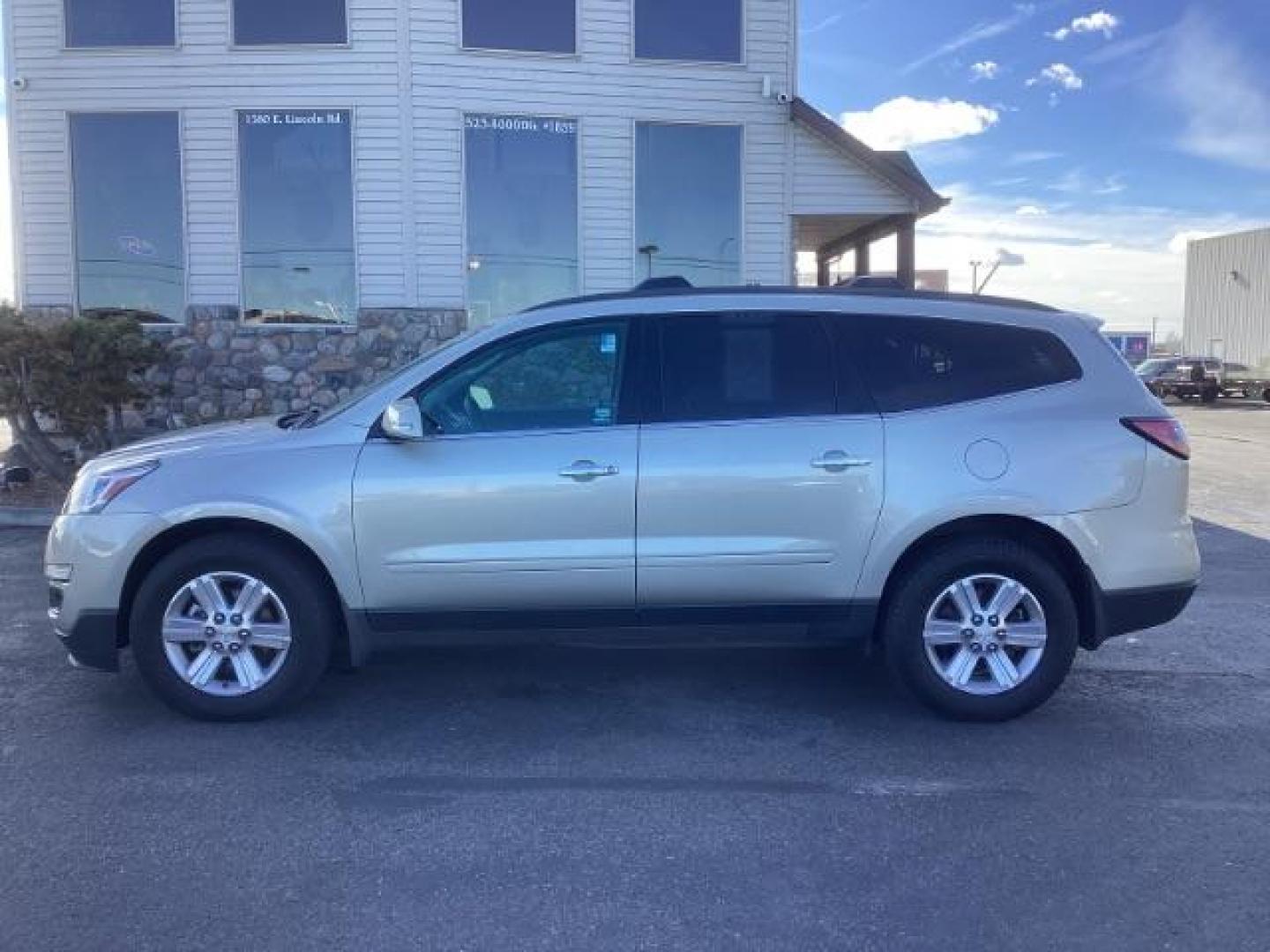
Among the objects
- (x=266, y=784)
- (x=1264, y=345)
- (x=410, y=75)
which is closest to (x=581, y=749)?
(x=266, y=784)

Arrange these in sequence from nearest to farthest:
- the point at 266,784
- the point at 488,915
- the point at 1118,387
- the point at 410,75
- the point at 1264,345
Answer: the point at 488,915, the point at 266,784, the point at 1118,387, the point at 410,75, the point at 1264,345

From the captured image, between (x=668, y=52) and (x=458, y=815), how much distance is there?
35.2 ft

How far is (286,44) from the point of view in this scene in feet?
39.3

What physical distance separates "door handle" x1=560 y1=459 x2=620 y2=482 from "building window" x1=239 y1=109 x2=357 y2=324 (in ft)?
27.7

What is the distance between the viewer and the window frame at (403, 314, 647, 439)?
15.0 feet

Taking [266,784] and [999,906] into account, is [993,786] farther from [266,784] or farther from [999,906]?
A: [266,784]

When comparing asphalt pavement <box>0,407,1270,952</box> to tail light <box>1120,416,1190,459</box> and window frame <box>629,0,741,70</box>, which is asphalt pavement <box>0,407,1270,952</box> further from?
window frame <box>629,0,741,70</box>

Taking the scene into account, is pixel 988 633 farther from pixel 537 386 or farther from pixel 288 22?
pixel 288 22

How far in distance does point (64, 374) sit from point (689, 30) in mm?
7719

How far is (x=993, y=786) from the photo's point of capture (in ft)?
13.4

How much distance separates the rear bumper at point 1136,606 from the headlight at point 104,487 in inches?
160

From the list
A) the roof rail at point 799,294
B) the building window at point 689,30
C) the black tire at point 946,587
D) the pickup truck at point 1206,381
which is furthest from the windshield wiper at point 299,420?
the pickup truck at point 1206,381

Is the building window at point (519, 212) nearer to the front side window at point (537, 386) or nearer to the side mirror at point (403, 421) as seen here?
the front side window at point (537, 386)

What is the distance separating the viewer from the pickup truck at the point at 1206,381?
1446 inches
